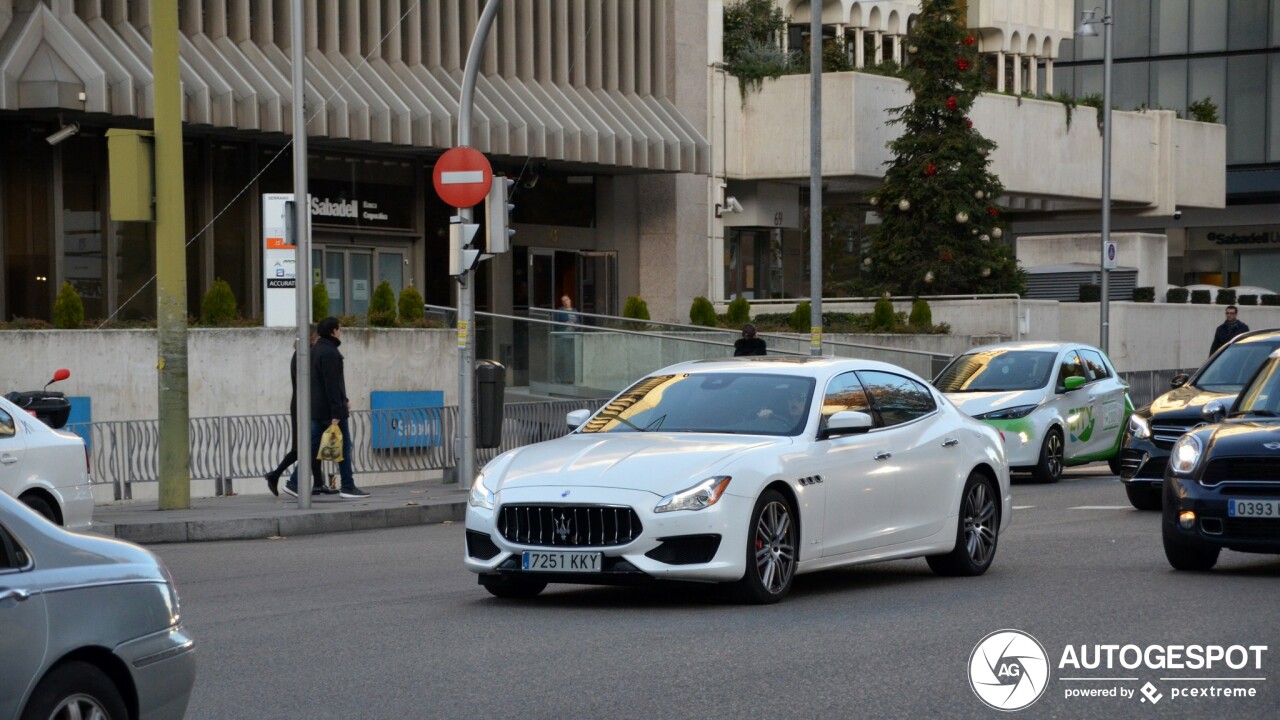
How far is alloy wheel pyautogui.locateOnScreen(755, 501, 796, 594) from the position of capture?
1004 centimetres

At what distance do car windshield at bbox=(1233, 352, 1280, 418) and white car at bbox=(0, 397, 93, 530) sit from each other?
8439mm

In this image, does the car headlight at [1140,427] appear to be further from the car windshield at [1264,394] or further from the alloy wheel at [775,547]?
the alloy wheel at [775,547]

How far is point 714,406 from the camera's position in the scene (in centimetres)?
1099

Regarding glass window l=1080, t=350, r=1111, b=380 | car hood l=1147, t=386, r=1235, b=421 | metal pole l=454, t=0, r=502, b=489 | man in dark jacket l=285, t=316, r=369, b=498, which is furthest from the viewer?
glass window l=1080, t=350, r=1111, b=380

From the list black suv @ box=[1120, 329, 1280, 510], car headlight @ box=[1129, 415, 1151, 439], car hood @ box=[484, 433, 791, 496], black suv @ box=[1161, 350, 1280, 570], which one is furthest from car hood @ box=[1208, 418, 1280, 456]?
car headlight @ box=[1129, 415, 1151, 439]

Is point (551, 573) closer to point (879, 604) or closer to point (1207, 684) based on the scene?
point (879, 604)

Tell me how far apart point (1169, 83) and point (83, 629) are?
6908 cm

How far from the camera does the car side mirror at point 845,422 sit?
10.5 metres

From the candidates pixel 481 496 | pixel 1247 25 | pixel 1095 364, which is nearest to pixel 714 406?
pixel 481 496

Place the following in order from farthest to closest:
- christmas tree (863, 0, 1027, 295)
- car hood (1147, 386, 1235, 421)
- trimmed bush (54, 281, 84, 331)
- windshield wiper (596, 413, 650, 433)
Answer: christmas tree (863, 0, 1027, 295)
trimmed bush (54, 281, 84, 331)
car hood (1147, 386, 1235, 421)
windshield wiper (596, 413, 650, 433)

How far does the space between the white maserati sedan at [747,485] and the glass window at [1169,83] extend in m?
60.7

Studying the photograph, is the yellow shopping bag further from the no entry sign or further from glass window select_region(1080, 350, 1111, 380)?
glass window select_region(1080, 350, 1111, 380)

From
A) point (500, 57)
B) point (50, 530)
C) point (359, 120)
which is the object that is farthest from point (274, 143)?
point (50, 530)

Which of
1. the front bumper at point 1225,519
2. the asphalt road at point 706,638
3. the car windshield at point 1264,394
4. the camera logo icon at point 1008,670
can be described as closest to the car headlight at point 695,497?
the asphalt road at point 706,638
